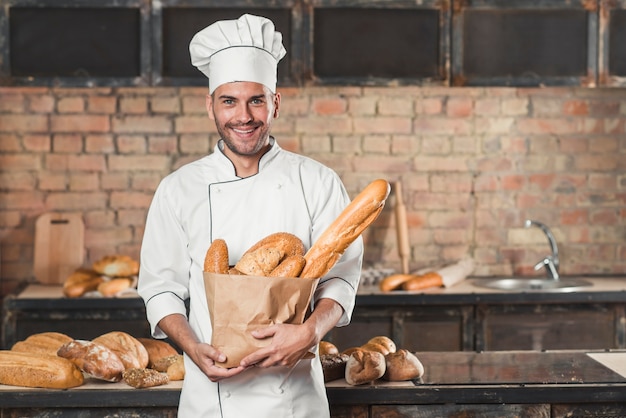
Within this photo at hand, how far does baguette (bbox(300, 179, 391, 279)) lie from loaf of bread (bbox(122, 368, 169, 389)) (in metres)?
0.73

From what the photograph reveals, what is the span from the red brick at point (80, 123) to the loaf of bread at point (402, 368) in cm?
279

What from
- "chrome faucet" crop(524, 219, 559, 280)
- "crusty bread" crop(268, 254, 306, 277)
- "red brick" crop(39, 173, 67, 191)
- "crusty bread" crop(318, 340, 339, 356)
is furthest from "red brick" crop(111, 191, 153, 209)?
"crusty bread" crop(268, 254, 306, 277)

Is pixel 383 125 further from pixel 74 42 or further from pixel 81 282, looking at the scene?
pixel 81 282

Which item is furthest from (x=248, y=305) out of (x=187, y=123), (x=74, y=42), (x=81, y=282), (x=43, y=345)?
(x=187, y=123)

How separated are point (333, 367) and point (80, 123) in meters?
2.79

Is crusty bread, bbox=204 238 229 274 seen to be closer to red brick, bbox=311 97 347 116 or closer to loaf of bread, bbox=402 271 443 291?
loaf of bread, bbox=402 271 443 291

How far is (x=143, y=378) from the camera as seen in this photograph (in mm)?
2635

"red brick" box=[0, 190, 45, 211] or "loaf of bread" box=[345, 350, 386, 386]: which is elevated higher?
"red brick" box=[0, 190, 45, 211]

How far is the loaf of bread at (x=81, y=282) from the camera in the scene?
174 inches

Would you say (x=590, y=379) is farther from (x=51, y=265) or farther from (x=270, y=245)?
(x=51, y=265)

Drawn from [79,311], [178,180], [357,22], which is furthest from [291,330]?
[357,22]

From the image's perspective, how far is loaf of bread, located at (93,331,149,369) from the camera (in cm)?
276

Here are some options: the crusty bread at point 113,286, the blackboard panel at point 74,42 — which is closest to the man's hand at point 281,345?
the crusty bread at point 113,286

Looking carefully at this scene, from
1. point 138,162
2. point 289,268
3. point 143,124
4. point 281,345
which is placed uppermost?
point 143,124
